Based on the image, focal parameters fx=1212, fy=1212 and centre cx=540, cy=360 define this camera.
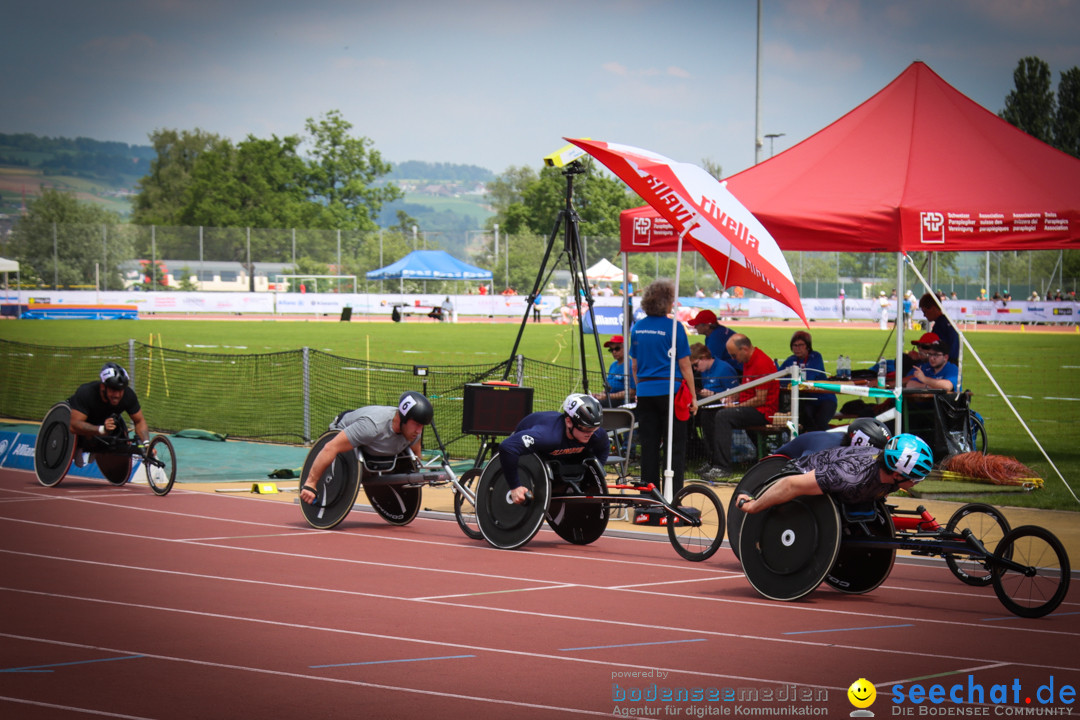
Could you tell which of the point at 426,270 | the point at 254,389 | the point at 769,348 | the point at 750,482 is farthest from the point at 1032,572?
the point at 426,270

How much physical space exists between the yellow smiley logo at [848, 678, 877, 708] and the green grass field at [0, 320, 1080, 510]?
22.9 ft

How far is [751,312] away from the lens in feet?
199

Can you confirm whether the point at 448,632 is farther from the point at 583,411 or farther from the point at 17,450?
the point at 17,450

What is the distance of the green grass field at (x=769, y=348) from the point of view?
17.2 m

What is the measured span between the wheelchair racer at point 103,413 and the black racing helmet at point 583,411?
5835 millimetres

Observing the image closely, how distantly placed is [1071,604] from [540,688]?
403cm

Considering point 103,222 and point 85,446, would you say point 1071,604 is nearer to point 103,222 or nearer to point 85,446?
point 85,446

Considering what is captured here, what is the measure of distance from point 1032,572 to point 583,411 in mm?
3466

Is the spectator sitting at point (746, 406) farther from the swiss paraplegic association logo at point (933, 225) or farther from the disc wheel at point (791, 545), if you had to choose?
the disc wheel at point (791, 545)

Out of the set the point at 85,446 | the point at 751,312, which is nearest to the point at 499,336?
the point at 751,312

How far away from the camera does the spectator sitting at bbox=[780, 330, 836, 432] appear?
13625 mm

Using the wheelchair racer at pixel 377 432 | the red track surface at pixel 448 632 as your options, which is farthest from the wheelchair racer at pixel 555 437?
the wheelchair racer at pixel 377 432

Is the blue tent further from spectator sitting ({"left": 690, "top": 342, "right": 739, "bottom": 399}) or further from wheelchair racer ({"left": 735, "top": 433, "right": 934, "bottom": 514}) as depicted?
wheelchair racer ({"left": 735, "top": 433, "right": 934, "bottom": 514})

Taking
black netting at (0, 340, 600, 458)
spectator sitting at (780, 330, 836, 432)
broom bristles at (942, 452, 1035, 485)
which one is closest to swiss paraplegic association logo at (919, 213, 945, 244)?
spectator sitting at (780, 330, 836, 432)
